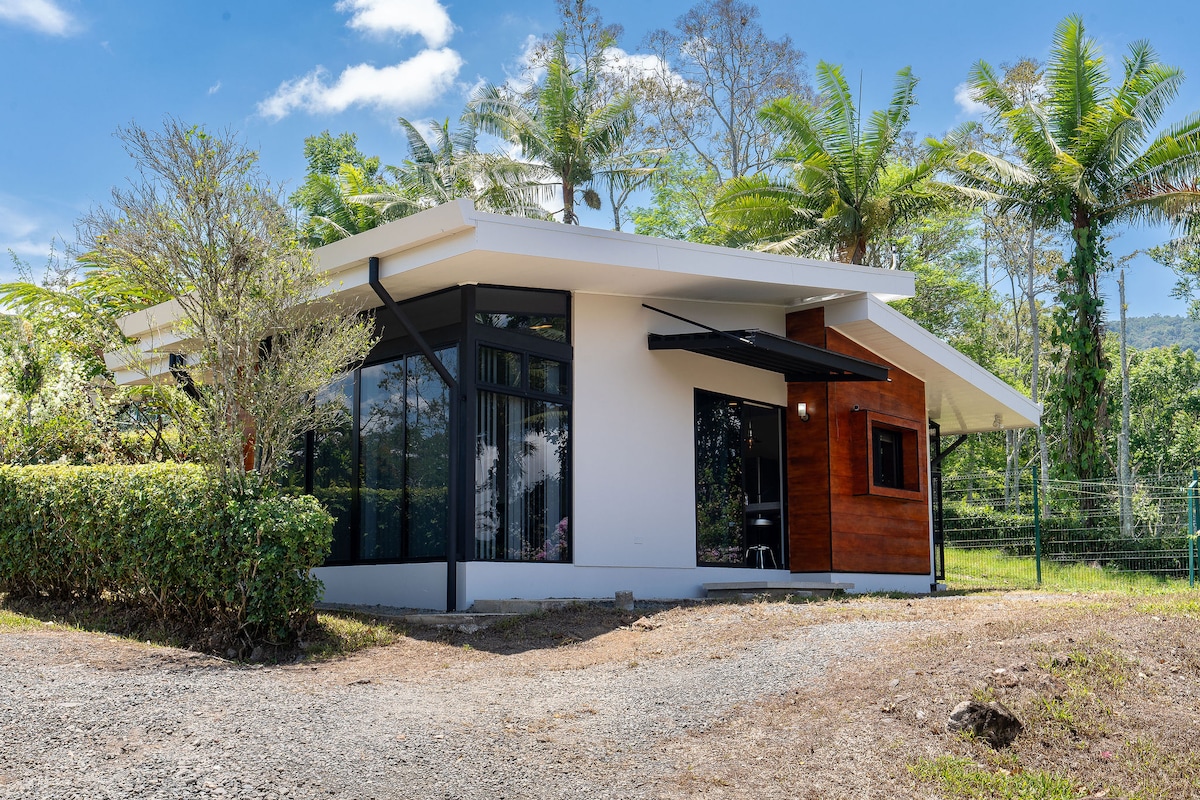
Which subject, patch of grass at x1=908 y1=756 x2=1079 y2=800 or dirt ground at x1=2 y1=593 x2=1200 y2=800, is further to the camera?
dirt ground at x1=2 y1=593 x2=1200 y2=800

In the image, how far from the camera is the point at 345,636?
744 cm

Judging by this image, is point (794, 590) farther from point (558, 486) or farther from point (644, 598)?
point (558, 486)

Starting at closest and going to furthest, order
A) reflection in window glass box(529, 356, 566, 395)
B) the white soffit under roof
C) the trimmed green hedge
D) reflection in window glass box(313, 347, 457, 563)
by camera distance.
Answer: the trimmed green hedge
the white soffit under roof
reflection in window glass box(313, 347, 457, 563)
reflection in window glass box(529, 356, 566, 395)

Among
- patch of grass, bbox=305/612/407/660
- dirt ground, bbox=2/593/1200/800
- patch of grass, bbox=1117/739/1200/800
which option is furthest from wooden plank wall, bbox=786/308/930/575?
patch of grass, bbox=1117/739/1200/800

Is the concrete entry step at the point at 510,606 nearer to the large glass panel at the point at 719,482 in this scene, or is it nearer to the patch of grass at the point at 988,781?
the large glass panel at the point at 719,482

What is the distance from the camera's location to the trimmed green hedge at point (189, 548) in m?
6.92

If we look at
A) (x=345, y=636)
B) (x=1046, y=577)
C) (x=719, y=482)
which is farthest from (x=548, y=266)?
(x=1046, y=577)

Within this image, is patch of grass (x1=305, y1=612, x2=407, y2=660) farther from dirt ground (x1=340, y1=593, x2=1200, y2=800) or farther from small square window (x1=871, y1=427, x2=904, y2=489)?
small square window (x1=871, y1=427, x2=904, y2=489)

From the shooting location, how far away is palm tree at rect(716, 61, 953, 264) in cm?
2131

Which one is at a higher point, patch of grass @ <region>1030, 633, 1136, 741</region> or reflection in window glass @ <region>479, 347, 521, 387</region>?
reflection in window glass @ <region>479, 347, 521, 387</region>

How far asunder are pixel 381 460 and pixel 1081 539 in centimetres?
1154

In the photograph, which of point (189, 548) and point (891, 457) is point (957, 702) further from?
point (891, 457)

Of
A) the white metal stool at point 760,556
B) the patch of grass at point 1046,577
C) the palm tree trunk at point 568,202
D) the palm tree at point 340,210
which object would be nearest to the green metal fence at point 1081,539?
the patch of grass at point 1046,577

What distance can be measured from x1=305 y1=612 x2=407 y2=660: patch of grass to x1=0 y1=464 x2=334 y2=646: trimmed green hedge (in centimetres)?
21
